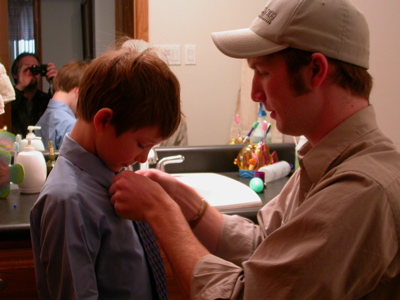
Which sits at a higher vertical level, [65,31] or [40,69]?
Answer: [65,31]

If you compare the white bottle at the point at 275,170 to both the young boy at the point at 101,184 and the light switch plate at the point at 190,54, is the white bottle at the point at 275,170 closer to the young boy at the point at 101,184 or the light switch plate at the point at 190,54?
the light switch plate at the point at 190,54

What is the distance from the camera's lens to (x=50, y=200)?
79cm

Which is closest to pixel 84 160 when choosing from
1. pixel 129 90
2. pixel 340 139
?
pixel 129 90

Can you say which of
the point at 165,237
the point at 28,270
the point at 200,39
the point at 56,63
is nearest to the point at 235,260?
the point at 165,237

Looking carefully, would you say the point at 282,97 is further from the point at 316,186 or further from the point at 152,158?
the point at 152,158

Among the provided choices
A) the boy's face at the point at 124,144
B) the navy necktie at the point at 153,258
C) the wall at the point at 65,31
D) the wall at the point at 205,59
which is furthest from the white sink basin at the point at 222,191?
the wall at the point at 65,31

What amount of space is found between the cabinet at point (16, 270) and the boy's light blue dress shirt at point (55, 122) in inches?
23.8

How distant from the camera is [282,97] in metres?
0.88

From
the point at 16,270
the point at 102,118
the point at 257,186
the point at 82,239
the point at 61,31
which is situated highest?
the point at 61,31

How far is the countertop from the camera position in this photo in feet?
3.78

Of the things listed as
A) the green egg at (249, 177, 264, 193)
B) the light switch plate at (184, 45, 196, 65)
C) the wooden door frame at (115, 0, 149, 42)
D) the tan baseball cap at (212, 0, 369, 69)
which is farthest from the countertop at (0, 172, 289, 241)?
the wooden door frame at (115, 0, 149, 42)

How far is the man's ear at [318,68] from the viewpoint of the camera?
823 millimetres

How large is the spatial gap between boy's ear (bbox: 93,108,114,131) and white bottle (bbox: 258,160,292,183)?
103 cm

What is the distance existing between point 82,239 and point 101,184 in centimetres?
16
